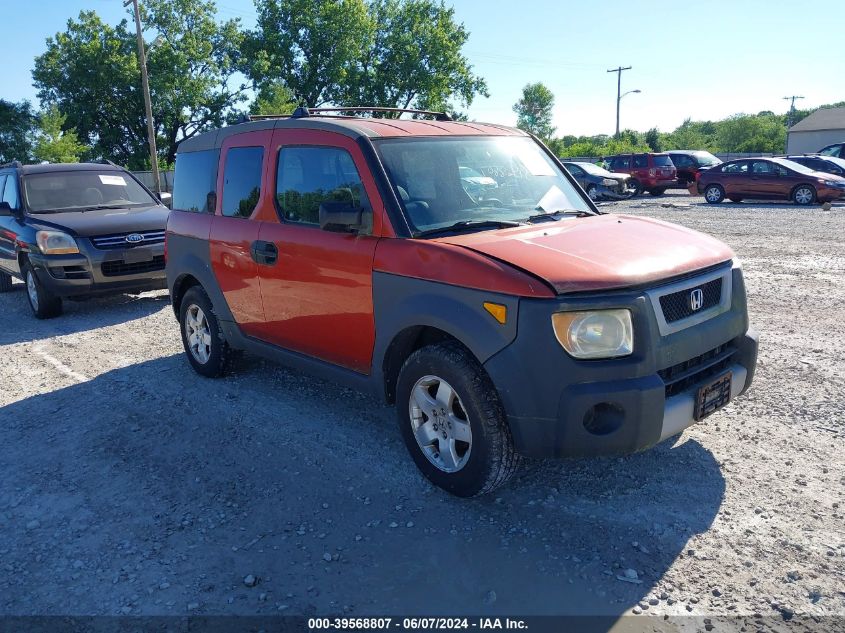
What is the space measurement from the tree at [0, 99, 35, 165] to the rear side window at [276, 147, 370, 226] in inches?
2024

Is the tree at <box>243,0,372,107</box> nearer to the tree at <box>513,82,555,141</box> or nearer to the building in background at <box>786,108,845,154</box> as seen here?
the building in background at <box>786,108,845,154</box>

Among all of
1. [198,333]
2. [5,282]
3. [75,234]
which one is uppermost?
[75,234]

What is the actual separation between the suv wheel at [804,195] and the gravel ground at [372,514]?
55.0ft

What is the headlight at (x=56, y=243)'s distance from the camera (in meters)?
8.27

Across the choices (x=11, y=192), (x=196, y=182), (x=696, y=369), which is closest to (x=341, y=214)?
(x=696, y=369)

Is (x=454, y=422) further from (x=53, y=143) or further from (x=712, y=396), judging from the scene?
(x=53, y=143)

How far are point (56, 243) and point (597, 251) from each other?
23.7 ft

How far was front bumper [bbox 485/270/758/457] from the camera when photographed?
313 centimetres

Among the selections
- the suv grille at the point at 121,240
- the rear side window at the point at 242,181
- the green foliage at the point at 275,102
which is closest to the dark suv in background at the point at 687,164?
the green foliage at the point at 275,102

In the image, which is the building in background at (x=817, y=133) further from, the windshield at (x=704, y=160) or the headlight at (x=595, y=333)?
the headlight at (x=595, y=333)

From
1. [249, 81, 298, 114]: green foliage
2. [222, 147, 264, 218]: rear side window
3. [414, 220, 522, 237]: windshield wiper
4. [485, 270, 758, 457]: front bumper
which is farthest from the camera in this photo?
[249, 81, 298, 114]: green foliage

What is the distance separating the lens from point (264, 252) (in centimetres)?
477

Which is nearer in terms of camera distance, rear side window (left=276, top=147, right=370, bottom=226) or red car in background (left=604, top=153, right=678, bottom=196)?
rear side window (left=276, top=147, right=370, bottom=226)

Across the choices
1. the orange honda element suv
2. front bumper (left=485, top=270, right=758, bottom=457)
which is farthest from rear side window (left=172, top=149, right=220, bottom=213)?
front bumper (left=485, top=270, right=758, bottom=457)
